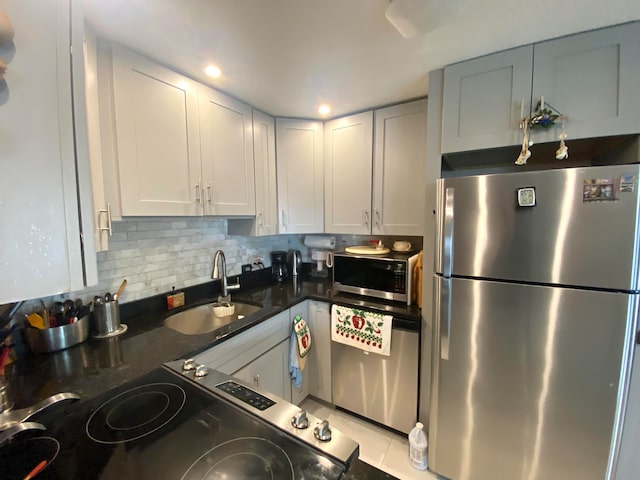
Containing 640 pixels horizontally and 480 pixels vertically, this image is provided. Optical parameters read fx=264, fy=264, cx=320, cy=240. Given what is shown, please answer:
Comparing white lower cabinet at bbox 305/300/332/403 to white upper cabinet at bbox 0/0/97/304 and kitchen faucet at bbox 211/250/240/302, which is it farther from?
white upper cabinet at bbox 0/0/97/304

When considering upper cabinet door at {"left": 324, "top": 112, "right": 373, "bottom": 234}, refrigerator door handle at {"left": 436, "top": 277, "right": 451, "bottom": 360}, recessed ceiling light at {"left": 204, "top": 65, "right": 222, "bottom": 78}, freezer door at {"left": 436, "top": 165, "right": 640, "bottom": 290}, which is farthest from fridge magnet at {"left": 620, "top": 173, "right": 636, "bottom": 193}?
recessed ceiling light at {"left": 204, "top": 65, "right": 222, "bottom": 78}

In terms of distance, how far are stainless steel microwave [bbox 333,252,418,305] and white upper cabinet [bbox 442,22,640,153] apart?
74cm

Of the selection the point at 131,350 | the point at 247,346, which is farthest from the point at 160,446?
the point at 247,346

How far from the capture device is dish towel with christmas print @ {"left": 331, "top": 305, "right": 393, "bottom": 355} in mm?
1640

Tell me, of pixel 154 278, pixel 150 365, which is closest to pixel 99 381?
pixel 150 365

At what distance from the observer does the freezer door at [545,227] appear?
102 centimetres

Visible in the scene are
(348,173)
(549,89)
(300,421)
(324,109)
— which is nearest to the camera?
(300,421)

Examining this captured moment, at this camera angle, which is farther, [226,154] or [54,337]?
[226,154]

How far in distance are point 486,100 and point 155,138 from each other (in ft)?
5.50

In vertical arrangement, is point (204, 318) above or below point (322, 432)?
below

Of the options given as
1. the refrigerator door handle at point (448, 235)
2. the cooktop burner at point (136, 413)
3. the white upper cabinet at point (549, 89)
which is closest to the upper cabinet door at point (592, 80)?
the white upper cabinet at point (549, 89)

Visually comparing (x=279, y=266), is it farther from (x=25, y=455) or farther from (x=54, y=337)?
(x=25, y=455)

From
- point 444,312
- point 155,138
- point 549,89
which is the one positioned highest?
point 549,89

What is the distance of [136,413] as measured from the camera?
2.55 ft
